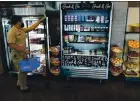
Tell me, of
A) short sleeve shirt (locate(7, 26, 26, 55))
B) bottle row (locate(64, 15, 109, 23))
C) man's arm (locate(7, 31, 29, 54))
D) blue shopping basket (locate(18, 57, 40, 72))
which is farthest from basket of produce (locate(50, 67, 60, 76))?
bottle row (locate(64, 15, 109, 23))

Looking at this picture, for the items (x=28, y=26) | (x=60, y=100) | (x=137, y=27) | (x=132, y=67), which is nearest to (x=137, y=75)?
(x=132, y=67)

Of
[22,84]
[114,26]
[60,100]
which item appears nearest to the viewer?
[60,100]

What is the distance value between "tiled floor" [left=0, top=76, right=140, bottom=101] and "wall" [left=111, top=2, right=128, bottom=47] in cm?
108

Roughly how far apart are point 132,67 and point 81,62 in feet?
4.23

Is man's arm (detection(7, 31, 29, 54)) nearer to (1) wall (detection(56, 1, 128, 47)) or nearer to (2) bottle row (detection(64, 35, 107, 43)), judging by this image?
(2) bottle row (detection(64, 35, 107, 43))

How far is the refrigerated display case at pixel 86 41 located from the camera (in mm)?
4748

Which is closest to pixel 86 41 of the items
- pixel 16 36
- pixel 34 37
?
pixel 34 37

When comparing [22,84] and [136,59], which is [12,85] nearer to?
[22,84]

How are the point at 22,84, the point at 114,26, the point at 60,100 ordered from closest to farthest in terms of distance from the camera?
1. the point at 60,100
2. the point at 22,84
3. the point at 114,26

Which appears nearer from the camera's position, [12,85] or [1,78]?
[12,85]

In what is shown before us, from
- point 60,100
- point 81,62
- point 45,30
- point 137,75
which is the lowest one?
point 60,100

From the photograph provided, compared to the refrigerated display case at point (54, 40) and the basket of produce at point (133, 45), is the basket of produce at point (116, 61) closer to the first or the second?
the basket of produce at point (133, 45)

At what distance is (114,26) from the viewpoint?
497 cm

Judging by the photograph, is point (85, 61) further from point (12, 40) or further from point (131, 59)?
point (12, 40)
